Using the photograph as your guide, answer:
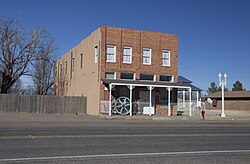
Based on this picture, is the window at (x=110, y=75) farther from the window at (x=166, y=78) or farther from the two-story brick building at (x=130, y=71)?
the window at (x=166, y=78)

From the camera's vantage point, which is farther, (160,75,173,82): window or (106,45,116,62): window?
(160,75,173,82): window

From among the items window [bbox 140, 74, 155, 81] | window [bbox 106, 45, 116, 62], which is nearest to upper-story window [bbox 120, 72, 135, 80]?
window [bbox 140, 74, 155, 81]

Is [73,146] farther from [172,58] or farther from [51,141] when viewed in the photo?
[172,58]

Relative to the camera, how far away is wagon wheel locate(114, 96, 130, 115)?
28184mm

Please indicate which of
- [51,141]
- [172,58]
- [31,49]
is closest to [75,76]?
[31,49]

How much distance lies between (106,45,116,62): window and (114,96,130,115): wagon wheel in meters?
3.70

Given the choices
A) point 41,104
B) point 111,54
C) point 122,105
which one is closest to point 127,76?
point 111,54

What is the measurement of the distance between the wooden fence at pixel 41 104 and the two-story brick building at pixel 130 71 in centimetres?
121

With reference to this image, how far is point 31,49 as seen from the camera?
39.7 meters

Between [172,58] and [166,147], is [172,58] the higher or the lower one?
the higher one

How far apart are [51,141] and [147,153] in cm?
363

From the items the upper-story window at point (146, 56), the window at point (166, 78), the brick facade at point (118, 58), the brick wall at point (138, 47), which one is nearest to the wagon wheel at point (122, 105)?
the brick facade at point (118, 58)

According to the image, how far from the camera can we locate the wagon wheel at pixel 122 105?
28184 mm

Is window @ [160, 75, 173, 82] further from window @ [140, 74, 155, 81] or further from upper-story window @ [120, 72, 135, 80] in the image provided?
upper-story window @ [120, 72, 135, 80]
